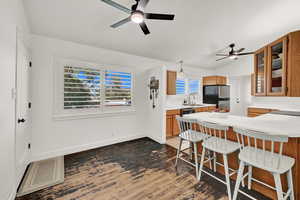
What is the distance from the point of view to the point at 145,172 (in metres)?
2.28

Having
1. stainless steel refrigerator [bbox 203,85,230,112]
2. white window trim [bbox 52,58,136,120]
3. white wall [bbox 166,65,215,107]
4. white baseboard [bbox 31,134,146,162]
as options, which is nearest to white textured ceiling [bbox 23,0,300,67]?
white window trim [bbox 52,58,136,120]

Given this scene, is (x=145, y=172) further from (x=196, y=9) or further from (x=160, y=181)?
(x=196, y=9)

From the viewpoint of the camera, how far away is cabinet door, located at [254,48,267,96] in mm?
2459

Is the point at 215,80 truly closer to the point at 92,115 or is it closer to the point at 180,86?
the point at 180,86

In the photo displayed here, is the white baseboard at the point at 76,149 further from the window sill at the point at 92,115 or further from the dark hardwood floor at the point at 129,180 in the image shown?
the window sill at the point at 92,115

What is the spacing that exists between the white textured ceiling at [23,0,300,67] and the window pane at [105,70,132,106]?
0.72m

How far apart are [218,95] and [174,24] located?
12.1 feet

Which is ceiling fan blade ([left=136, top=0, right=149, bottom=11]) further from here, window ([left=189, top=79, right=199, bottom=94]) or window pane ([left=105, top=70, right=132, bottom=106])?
window ([left=189, top=79, right=199, bottom=94])

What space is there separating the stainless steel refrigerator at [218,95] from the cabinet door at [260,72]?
267 centimetres

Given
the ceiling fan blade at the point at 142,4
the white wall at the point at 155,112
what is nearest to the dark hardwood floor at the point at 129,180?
the white wall at the point at 155,112

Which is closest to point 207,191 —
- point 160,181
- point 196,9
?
point 160,181

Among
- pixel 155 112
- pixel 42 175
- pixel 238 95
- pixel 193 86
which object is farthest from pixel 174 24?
pixel 238 95

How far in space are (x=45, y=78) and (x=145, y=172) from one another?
282 centimetres

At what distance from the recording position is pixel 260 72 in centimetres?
259
